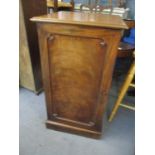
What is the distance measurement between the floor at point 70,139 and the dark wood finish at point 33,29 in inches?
15.9

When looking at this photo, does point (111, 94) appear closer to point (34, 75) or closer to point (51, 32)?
point (34, 75)

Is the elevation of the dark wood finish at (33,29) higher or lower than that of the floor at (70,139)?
higher

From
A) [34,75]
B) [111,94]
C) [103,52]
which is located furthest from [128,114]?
[34,75]

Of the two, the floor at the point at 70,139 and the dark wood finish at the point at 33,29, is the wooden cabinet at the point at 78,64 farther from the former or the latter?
the dark wood finish at the point at 33,29

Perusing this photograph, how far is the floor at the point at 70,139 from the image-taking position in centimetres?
129

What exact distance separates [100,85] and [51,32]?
0.45 metres

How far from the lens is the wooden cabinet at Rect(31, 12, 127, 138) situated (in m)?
0.95

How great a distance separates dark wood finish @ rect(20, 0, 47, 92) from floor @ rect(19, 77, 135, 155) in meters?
0.40

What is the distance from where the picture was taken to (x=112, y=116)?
1552mm

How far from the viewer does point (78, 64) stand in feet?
3.56

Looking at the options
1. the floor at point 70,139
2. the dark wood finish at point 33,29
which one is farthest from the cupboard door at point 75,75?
the dark wood finish at point 33,29

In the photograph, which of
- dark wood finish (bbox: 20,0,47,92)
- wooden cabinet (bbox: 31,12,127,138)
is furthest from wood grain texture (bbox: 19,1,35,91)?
wooden cabinet (bbox: 31,12,127,138)

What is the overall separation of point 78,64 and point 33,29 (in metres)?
0.79

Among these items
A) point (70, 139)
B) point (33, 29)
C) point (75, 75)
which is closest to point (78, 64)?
point (75, 75)
